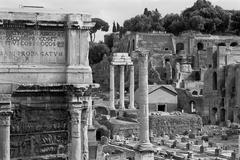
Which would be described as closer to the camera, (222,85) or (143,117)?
(143,117)

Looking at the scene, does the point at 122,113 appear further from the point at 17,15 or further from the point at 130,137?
the point at 17,15

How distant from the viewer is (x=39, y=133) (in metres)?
14.1

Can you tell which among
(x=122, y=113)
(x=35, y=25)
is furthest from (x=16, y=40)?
(x=122, y=113)

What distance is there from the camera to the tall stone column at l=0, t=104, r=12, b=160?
42.9 ft

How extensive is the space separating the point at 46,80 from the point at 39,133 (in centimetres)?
129

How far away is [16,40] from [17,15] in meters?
0.60

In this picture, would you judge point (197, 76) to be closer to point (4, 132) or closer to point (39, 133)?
point (39, 133)

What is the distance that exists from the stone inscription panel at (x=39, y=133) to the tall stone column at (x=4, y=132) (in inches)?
23.7

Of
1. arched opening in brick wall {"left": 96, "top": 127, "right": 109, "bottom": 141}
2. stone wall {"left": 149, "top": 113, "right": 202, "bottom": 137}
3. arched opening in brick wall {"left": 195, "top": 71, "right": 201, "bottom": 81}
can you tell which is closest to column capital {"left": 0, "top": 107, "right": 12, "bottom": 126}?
arched opening in brick wall {"left": 96, "top": 127, "right": 109, "bottom": 141}

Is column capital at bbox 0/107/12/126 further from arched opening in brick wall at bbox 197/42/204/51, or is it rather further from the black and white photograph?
arched opening in brick wall at bbox 197/42/204/51

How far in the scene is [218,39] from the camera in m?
75.3

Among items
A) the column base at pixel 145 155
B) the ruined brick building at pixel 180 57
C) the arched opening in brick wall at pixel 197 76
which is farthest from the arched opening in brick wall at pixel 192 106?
the column base at pixel 145 155

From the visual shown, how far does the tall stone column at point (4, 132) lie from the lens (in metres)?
13.1

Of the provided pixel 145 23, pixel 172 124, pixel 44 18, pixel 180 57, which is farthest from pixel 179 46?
pixel 44 18
